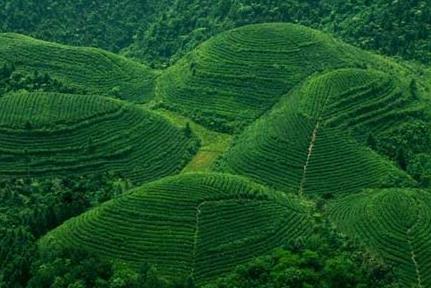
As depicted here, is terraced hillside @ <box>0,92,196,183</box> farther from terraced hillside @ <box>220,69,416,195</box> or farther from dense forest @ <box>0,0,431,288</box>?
terraced hillside @ <box>220,69,416,195</box>

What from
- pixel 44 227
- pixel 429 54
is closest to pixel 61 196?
pixel 44 227

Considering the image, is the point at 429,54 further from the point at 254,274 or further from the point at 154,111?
the point at 254,274

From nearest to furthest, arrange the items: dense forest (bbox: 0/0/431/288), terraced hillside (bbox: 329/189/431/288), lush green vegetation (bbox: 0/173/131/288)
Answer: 1. lush green vegetation (bbox: 0/173/131/288)
2. dense forest (bbox: 0/0/431/288)
3. terraced hillside (bbox: 329/189/431/288)

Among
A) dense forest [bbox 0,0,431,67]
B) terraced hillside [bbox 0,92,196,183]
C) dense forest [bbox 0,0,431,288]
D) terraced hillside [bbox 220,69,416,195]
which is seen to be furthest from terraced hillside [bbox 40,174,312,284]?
dense forest [bbox 0,0,431,67]

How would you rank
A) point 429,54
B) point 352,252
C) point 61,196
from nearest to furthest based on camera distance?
point 352,252 < point 61,196 < point 429,54

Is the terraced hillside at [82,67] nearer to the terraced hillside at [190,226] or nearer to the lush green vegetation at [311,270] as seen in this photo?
the terraced hillside at [190,226]

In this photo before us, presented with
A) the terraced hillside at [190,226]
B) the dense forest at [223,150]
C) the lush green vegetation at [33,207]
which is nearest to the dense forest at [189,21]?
the dense forest at [223,150]
